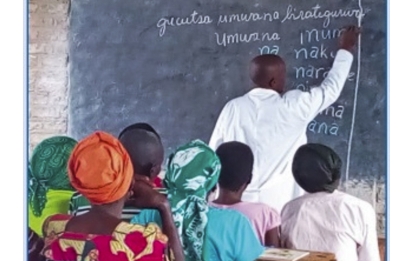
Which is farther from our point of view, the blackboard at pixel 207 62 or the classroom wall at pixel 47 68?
the classroom wall at pixel 47 68

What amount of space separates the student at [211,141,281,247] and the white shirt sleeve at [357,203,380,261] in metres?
0.18

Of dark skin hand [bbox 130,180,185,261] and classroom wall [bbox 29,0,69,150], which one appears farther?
classroom wall [bbox 29,0,69,150]

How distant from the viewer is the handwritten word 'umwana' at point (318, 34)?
1.60 m

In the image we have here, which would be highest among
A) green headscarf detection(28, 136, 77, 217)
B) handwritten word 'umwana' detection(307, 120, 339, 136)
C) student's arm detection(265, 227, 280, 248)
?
handwritten word 'umwana' detection(307, 120, 339, 136)

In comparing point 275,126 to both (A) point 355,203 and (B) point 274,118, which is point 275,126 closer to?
(B) point 274,118

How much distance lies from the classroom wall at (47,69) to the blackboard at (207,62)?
2cm

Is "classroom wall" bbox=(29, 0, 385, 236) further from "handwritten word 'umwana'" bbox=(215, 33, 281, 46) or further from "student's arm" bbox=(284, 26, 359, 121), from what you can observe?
"student's arm" bbox=(284, 26, 359, 121)

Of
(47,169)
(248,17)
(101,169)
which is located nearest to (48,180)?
(47,169)

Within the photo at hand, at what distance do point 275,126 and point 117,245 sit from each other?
1.38ft

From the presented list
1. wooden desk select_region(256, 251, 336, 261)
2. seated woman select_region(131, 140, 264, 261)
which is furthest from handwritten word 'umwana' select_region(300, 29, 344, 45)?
wooden desk select_region(256, 251, 336, 261)

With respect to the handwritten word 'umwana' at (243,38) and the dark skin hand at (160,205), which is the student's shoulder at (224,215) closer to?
the dark skin hand at (160,205)

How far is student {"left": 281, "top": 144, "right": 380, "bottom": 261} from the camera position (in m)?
1.56

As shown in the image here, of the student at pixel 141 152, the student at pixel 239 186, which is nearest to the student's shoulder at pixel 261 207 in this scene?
the student at pixel 239 186

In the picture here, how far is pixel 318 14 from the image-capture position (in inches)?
63.2
